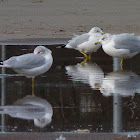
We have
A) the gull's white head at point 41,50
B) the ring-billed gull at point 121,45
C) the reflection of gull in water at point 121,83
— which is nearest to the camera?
the reflection of gull in water at point 121,83

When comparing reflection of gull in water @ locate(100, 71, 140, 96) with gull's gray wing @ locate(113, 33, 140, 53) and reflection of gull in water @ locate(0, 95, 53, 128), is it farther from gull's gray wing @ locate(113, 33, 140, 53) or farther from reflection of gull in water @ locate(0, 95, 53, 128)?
reflection of gull in water @ locate(0, 95, 53, 128)

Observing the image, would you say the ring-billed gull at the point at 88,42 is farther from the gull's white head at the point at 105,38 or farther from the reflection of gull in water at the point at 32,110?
the reflection of gull in water at the point at 32,110

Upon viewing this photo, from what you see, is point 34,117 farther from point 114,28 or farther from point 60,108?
point 114,28

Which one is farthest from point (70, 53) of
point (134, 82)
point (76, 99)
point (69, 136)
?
point (69, 136)

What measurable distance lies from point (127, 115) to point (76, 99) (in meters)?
1.13

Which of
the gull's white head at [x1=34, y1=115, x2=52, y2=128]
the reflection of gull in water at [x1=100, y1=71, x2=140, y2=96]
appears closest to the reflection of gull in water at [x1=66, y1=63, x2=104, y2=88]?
the reflection of gull in water at [x1=100, y1=71, x2=140, y2=96]

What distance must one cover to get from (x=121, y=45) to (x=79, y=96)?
2806 millimetres

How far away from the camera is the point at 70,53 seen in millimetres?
12617

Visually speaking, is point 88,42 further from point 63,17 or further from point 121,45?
point 63,17

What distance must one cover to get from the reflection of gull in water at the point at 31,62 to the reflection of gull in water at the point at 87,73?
3.02 ft

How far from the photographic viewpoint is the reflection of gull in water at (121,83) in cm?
869

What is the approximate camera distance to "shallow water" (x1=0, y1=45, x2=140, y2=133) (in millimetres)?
6961

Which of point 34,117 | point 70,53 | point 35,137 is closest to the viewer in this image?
point 35,137

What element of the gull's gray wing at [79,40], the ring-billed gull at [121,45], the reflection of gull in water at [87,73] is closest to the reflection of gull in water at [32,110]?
the reflection of gull in water at [87,73]
